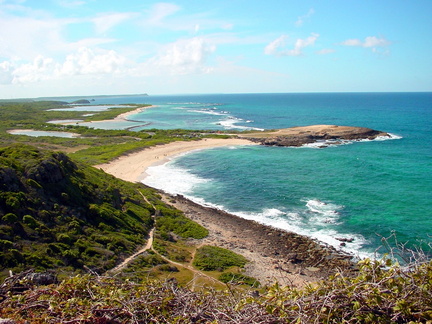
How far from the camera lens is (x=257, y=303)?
5051 millimetres

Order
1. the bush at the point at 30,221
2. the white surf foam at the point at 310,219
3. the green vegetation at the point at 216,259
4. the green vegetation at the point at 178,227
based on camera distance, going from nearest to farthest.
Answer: the bush at the point at 30,221 < the green vegetation at the point at 216,259 < the white surf foam at the point at 310,219 < the green vegetation at the point at 178,227

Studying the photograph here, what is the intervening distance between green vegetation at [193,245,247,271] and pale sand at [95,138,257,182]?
22726mm

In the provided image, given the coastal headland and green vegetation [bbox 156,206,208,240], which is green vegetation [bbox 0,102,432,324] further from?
the coastal headland

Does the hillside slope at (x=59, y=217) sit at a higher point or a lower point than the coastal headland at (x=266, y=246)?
higher

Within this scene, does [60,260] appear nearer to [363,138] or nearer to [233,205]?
[233,205]

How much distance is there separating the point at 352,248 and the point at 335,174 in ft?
69.7

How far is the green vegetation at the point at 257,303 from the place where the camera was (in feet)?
15.4

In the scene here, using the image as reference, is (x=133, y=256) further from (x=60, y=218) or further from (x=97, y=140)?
(x=97, y=140)

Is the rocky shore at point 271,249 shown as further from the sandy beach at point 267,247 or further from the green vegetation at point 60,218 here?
the green vegetation at point 60,218

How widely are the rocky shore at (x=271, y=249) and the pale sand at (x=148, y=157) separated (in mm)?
18477

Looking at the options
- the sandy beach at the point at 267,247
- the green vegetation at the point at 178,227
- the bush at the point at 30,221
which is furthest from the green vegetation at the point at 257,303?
the green vegetation at the point at 178,227

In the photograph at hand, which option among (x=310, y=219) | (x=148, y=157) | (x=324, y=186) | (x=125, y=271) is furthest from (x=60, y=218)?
(x=148, y=157)

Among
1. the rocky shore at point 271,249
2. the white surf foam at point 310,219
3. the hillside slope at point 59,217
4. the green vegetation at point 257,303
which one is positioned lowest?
the rocky shore at point 271,249

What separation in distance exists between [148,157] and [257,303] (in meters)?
53.6
